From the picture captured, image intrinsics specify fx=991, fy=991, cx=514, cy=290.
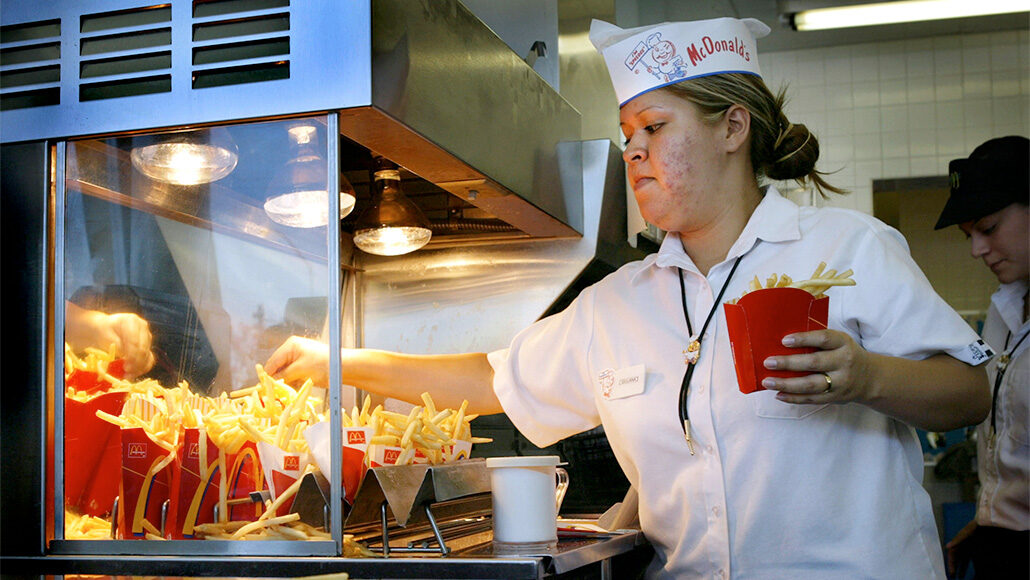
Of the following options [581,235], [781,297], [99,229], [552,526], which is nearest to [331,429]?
[552,526]

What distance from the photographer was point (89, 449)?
1568 millimetres

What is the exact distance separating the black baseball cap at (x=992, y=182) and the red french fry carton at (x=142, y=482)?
2222 mm

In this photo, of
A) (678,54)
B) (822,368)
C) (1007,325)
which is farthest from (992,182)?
(822,368)

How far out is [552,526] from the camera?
1597 mm

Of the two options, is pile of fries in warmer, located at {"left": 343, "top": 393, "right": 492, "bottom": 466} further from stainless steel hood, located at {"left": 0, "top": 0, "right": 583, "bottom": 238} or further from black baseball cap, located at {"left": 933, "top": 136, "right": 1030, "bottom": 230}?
black baseball cap, located at {"left": 933, "top": 136, "right": 1030, "bottom": 230}

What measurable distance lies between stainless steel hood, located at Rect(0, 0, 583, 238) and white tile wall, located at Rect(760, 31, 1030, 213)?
3761 millimetres

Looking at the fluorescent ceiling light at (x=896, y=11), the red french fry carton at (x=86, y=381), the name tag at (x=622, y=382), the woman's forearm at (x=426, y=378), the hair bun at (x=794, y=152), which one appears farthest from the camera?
the fluorescent ceiling light at (x=896, y=11)

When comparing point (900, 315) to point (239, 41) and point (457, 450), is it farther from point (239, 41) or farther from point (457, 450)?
point (239, 41)

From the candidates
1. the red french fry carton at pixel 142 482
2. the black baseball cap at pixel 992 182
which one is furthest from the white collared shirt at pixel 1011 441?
the red french fry carton at pixel 142 482

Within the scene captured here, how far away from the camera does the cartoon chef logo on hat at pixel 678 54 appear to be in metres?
1.88

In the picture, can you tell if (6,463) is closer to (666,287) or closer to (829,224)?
(666,287)

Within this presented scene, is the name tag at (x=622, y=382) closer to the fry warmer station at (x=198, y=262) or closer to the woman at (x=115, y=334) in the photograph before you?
the fry warmer station at (x=198, y=262)

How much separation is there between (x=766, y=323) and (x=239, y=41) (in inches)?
34.7

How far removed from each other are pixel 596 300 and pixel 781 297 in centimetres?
66
